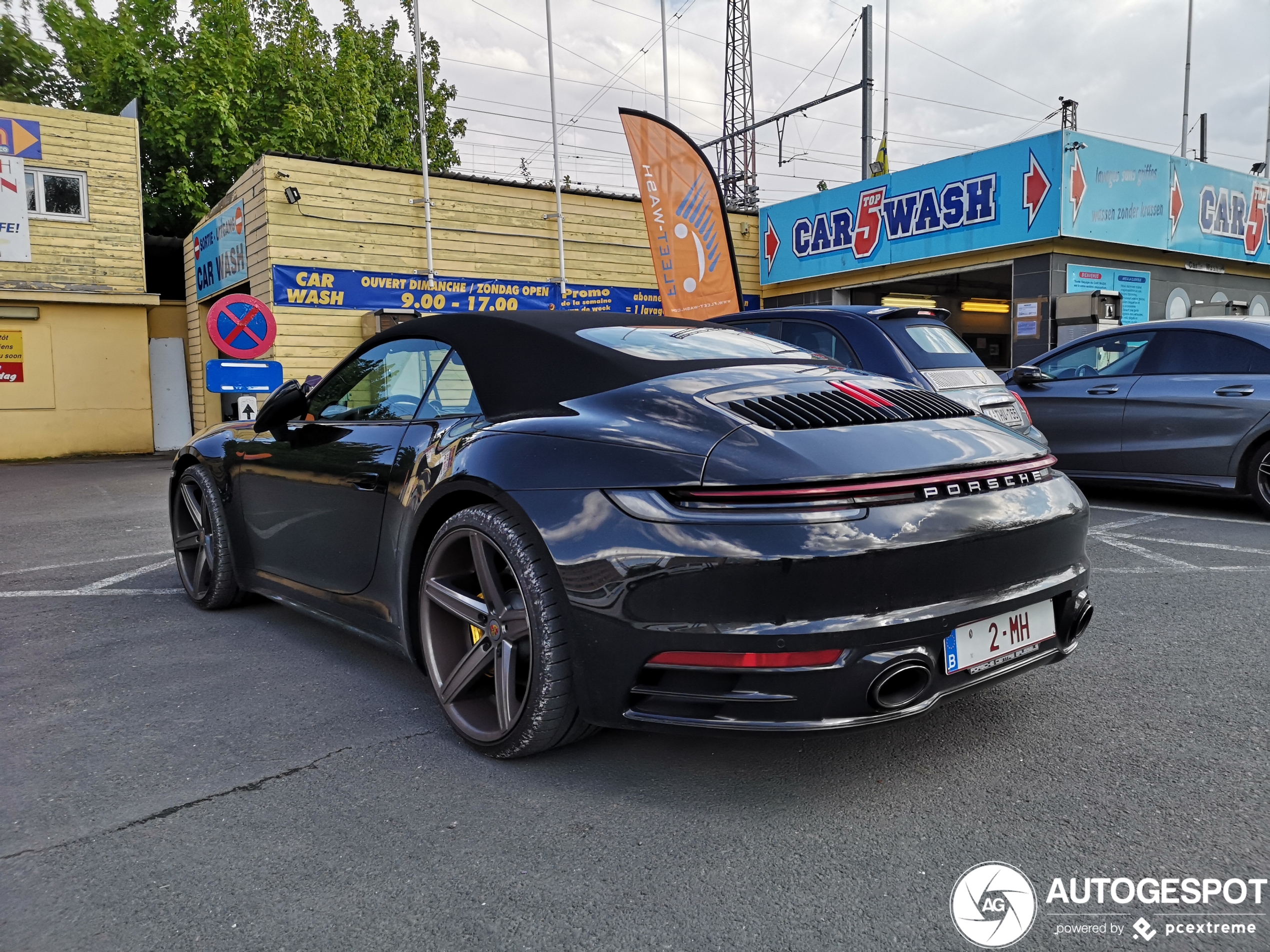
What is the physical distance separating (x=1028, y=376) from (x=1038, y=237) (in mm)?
6518

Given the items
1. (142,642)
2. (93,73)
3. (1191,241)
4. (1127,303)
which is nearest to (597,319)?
(142,642)

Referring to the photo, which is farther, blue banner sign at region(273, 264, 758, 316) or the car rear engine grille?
blue banner sign at region(273, 264, 758, 316)

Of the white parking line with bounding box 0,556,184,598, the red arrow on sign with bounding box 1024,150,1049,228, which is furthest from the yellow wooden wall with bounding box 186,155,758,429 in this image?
the white parking line with bounding box 0,556,184,598

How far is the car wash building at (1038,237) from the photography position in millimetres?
13117

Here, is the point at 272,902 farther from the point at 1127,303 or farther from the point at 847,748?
the point at 1127,303

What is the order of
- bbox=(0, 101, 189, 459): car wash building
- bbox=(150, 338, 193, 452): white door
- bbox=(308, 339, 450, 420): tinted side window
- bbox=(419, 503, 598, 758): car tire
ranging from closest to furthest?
bbox=(419, 503, 598, 758): car tire < bbox=(308, 339, 450, 420): tinted side window < bbox=(0, 101, 189, 459): car wash building < bbox=(150, 338, 193, 452): white door

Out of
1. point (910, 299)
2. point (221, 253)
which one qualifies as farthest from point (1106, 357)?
→ point (221, 253)

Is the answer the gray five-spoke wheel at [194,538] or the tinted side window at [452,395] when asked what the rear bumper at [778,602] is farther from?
the gray five-spoke wheel at [194,538]

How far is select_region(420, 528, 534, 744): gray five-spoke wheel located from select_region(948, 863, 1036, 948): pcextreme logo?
1.14 m

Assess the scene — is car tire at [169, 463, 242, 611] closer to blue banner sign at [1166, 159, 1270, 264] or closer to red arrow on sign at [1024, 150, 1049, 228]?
red arrow on sign at [1024, 150, 1049, 228]

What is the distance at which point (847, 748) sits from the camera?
8.54ft

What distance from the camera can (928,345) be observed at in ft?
19.6

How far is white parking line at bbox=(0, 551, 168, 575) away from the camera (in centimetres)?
566

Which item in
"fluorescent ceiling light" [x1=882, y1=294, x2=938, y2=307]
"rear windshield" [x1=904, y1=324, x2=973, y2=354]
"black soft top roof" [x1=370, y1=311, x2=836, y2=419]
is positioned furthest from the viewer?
"fluorescent ceiling light" [x1=882, y1=294, x2=938, y2=307]
